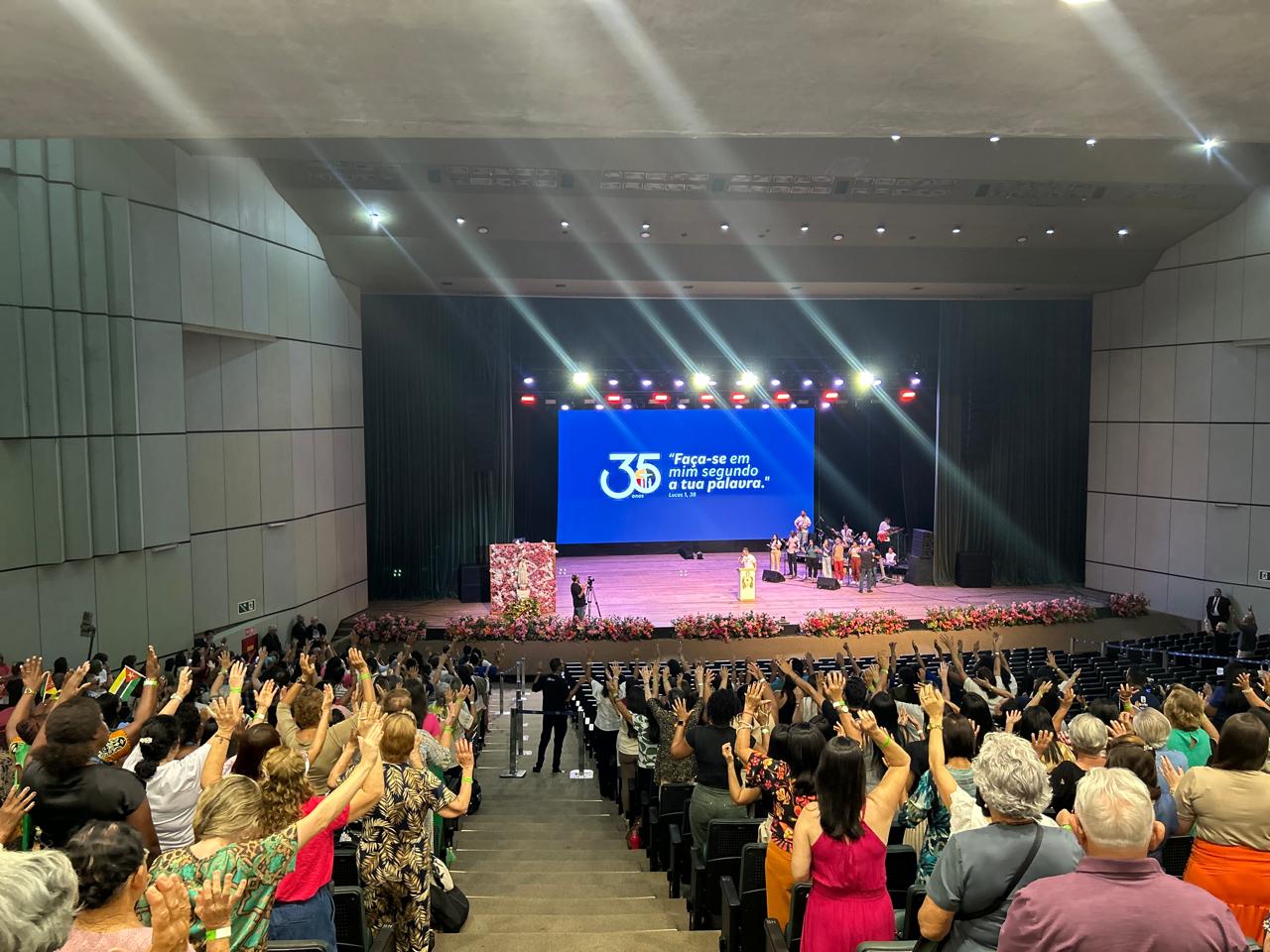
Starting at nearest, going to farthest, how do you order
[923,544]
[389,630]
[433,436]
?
[389,630]
[433,436]
[923,544]

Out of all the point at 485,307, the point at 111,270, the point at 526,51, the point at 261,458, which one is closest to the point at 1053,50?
the point at 526,51

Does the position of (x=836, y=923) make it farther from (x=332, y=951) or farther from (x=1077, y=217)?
(x=1077, y=217)

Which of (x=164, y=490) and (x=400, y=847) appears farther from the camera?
(x=164, y=490)

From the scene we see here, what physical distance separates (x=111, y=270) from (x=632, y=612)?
929 centimetres

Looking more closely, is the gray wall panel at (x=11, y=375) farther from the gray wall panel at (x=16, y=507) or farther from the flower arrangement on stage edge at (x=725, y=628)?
the flower arrangement on stage edge at (x=725, y=628)

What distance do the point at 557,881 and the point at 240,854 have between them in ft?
10.7

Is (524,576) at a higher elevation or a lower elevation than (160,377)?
lower

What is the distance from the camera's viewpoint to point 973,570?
19.5 m

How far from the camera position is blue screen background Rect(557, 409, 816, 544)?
20250 millimetres

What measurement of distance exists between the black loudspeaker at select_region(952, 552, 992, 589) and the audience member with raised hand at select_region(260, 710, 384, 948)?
1797 centimetres

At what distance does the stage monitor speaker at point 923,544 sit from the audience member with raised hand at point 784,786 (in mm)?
16913

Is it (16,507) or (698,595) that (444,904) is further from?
(698,595)

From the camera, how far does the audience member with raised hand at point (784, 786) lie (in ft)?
11.1

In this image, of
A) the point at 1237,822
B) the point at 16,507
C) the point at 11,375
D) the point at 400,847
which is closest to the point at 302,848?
the point at 400,847
